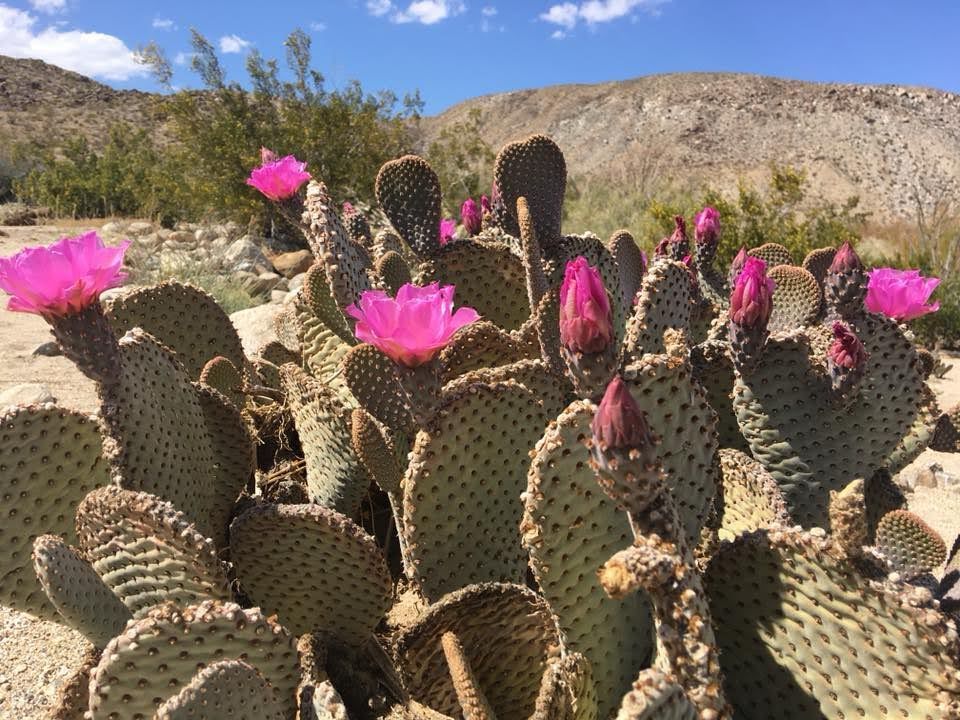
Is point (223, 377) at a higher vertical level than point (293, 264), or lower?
higher

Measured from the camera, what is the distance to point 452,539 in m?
1.67

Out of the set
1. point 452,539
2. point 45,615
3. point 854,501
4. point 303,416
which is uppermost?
point 854,501

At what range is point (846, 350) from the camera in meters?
1.70

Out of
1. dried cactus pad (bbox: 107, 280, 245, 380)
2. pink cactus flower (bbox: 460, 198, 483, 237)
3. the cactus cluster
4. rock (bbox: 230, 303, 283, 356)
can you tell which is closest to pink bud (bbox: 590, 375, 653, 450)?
the cactus cluster

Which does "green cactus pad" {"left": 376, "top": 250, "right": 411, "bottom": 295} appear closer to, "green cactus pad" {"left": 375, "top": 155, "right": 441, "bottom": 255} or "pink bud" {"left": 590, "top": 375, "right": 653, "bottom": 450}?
"green cactus pad" {"left": 375, "top": 155, "right": 441, "bottom": 255}

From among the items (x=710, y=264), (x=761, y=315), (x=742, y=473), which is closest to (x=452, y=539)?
(x=742, y=473)

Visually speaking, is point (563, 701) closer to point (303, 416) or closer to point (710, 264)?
point (303, 416)

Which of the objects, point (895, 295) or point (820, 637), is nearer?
point (820, 637)

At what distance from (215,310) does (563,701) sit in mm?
1859

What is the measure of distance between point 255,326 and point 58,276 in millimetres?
5799

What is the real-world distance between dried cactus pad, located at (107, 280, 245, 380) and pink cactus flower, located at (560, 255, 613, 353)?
5.79 feet

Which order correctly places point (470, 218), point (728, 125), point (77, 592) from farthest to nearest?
point (728, 125)
point (470, 218)
point (77, 592)

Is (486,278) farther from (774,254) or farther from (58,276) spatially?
(774,254)

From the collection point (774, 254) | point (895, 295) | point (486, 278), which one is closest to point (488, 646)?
point (486, 278)
